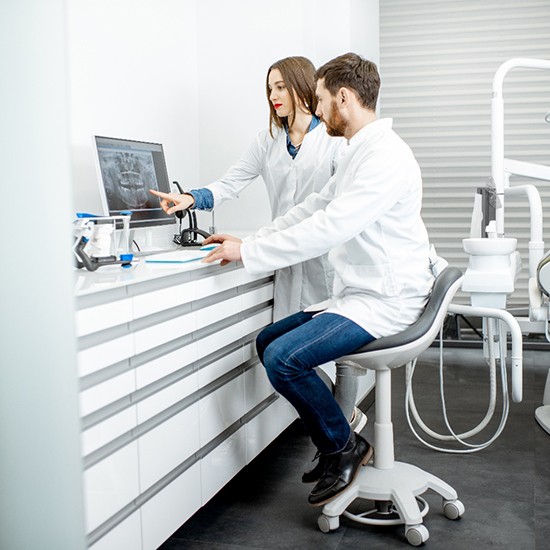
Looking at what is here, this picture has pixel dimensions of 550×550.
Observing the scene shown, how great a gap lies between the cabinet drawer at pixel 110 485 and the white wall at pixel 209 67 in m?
1.56

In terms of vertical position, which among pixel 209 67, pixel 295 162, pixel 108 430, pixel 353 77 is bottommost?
pixel 108 430

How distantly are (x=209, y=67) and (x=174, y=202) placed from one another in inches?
42.0

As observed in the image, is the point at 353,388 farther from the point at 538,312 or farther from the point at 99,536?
the point at 99,536

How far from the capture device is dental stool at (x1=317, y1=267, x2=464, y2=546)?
2.26 m

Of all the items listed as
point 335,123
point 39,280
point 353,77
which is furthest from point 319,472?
point 39,280

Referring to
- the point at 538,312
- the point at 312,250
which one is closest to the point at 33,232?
the point at 312,250

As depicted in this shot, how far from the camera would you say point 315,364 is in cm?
224

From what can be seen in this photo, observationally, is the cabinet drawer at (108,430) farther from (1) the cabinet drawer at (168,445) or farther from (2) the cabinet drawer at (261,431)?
(2) the cabinet drawer at (261,431)

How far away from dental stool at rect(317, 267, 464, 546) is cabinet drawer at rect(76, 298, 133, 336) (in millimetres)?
722

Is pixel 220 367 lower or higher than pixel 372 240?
lower

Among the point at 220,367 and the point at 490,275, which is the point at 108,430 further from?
the point at 490,275

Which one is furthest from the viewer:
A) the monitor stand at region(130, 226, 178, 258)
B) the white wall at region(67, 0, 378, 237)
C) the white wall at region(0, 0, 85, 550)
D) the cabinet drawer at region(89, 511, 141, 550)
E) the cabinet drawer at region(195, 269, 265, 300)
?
the white wall at region(67, 0, 378, 237)

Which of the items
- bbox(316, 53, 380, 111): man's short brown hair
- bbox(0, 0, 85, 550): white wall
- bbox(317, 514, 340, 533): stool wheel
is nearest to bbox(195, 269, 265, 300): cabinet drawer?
bbox(316, 53, 380, 111): man's short brown hair

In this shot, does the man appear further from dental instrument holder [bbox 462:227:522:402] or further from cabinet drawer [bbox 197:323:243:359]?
dental instrument holder [bbox 462:227:522:402]
